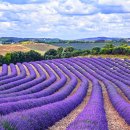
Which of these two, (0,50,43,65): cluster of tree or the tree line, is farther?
the tree line

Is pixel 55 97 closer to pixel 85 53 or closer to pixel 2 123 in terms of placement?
pixel 2 123

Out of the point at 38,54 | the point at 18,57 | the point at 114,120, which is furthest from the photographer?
the point at 38,54

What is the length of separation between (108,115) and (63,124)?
11.4 feet

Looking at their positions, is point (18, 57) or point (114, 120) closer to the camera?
point (114, 120)

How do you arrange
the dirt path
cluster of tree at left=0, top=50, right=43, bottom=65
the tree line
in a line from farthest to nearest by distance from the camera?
1. the tree line
2. cluster of tree at left=0, top=50, right=43, bottom=65
3. the dirt path

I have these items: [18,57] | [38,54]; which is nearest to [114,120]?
[18,57]

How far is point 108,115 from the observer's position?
51.1ft

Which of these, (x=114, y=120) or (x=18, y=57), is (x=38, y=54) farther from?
(x=114, y=120)

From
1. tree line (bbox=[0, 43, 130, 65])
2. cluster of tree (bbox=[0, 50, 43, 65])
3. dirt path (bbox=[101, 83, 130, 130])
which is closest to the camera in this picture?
dirt path (bbox=[101, 83, 130, 130])

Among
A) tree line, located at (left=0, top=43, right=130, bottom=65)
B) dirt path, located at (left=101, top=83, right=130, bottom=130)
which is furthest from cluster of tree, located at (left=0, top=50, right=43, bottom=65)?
dirt path, located at (left=101, top=83, right=130, bottom=130)

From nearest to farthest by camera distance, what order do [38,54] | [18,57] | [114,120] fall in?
[114,120]
[18,57]
[38,54]

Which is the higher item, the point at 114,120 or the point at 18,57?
the point at 114,120

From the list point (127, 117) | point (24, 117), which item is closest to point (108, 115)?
point (127, 117)

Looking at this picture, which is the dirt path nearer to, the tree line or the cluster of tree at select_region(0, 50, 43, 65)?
the cluster of tree at select_region(0, 50, 43, 65)
